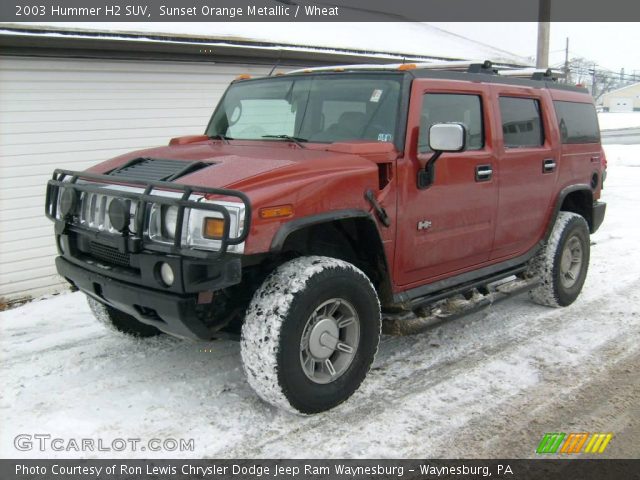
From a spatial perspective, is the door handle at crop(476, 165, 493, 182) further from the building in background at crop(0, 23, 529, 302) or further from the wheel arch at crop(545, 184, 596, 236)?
the building in background at crop(0, 23, 529, 302)

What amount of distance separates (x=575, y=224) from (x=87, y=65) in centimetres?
579

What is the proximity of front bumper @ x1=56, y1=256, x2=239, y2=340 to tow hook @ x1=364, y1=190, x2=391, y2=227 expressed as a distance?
106cm

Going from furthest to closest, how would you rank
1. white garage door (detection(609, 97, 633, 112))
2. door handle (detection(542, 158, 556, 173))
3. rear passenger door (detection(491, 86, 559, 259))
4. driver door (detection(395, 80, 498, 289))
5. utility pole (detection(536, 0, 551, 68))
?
white garage door (detection(609, 97, 633, 112)), utility pole (detection(536, 0, 551, 68)), door handle (detection(542, 158, 556, 173)), rear passenger door (detection(491, 86, 559, 259)), driver door (detection(395, 80, 498, 289))

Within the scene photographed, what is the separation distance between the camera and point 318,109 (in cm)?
432

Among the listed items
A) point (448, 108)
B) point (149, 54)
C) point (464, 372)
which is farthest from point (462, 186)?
point (149, 54)

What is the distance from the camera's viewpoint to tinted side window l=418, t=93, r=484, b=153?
13.6 ft

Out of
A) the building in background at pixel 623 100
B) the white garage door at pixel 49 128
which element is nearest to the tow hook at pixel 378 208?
the white garage door at pixel 49 128

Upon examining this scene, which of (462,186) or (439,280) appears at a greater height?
(462,186)

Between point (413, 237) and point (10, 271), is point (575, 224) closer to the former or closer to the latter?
point (413, 237)

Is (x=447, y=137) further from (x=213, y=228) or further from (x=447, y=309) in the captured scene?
(x=213, y=228)

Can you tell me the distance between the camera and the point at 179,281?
3123mm

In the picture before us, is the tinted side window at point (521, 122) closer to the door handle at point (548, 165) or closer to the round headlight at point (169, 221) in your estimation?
the door handle at point (548, 165)

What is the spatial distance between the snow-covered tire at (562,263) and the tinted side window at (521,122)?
0.89 meters
